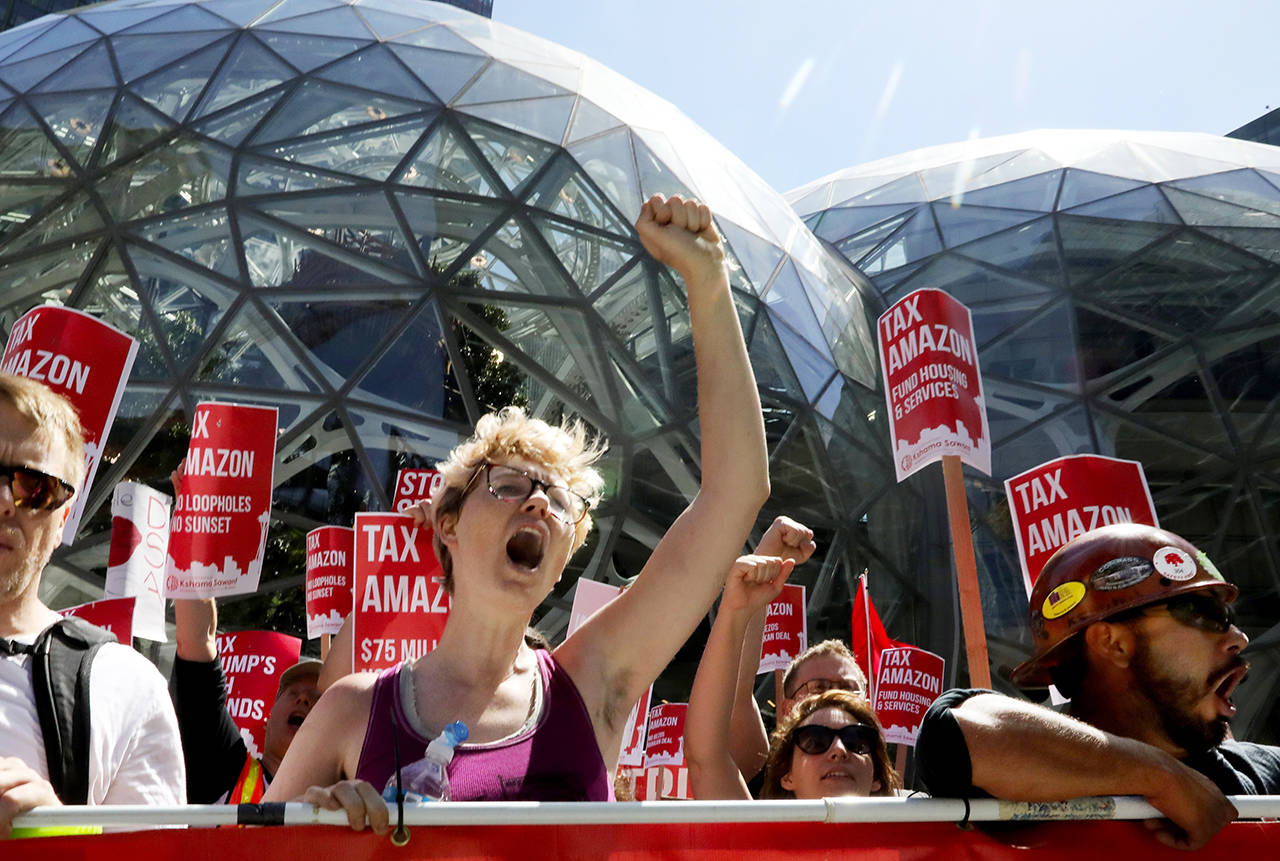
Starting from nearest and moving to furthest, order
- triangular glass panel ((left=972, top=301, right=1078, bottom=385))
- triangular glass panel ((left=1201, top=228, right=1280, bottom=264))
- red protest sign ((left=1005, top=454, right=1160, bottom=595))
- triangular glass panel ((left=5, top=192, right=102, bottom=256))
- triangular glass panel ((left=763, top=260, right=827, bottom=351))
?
1. red protest sign ((left=1005, top=454, right=1160, bottom=595))
2. triangular glass panel ((left=5, top=192, right=102, bottom=256))
3. triangular glass panel ((left=763, top=260, right=827, bottom=351))
4. triangular glass panel ((left=972, top=301, right=1078, bottom=385))
5. triangular glass panel ((left=1201, top=228, right=1280, bottom=264))

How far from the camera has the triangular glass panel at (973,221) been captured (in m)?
17.3

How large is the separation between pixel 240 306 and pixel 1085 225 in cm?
1171

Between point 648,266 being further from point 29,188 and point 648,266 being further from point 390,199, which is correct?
point 29,188

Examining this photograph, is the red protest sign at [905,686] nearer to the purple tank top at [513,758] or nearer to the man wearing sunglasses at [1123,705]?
the man wearing sunglasses at [1123,705]

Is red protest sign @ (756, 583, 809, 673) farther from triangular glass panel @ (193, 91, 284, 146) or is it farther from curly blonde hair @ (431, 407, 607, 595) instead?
triangular glass panel @ (193, 91, 284, 146)

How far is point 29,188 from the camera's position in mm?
12336

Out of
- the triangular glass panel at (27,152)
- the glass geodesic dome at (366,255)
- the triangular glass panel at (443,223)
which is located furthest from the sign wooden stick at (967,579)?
the triangular glass panel at (27,152)

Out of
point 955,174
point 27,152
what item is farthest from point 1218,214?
point 27,152

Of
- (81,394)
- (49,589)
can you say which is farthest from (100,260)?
(81,394)

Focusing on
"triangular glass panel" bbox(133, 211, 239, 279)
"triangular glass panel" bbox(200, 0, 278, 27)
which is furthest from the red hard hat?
"triangular glass panel" bbox(200, 0, 278, 27)

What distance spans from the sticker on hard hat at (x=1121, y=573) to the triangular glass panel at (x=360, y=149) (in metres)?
10.9

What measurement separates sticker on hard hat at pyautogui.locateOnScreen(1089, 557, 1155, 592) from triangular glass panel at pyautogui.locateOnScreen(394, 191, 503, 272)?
10.1 meters

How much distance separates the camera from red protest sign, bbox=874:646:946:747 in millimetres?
8266

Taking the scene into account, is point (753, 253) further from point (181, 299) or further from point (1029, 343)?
point (181, 299)
